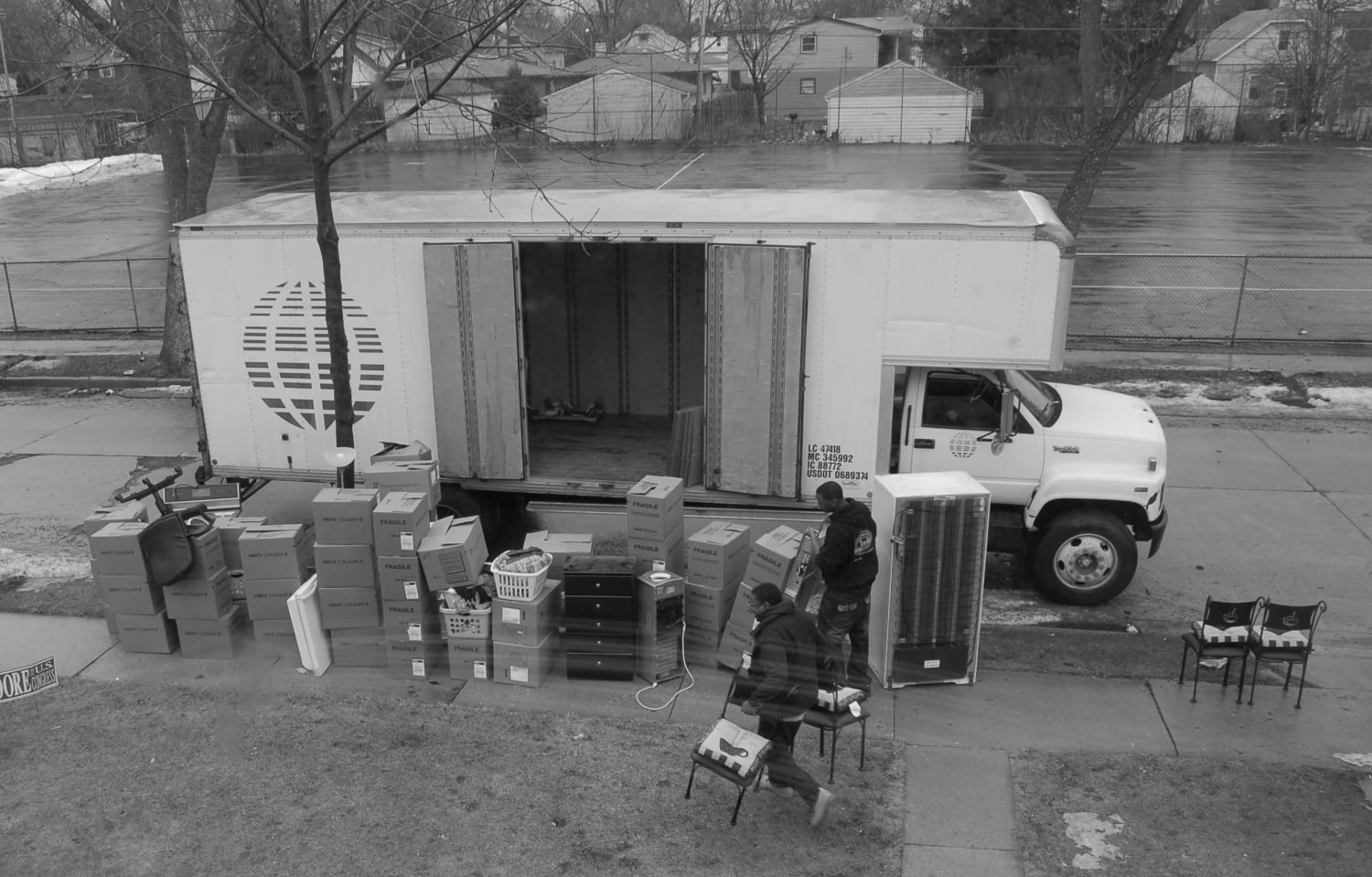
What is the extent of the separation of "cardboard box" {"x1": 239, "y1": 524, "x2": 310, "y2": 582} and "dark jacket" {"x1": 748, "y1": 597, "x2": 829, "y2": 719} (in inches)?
149

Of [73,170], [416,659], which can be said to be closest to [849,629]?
[416,659]

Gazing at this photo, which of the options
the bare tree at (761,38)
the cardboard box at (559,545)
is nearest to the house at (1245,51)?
the bare tree at (761,38)

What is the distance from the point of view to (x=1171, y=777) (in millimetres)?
6285

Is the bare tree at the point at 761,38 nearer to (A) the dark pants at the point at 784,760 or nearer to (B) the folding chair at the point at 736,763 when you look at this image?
(A) the dark pants at the point at 784,760

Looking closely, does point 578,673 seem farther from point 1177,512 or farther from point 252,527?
point 1177,512

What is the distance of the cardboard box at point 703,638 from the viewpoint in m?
7.63

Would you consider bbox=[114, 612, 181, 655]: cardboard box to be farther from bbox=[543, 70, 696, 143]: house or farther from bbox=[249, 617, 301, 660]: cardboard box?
bbox=[543, 70, 696, 143]: house

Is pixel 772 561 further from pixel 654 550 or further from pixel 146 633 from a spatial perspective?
pixel 146 633

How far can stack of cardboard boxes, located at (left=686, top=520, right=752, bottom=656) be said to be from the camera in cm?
752

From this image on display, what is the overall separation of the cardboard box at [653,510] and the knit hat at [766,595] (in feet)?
6.26

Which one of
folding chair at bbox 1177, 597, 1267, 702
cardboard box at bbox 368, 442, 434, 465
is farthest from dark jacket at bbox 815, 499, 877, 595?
cardboard box at bbox 368, 442, 434, 465

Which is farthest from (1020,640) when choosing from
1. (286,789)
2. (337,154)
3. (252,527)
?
(337,154)

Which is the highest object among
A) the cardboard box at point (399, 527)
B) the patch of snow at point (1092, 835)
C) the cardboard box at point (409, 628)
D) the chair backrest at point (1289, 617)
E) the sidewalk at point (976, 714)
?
the cardboard box at point (399, 527)

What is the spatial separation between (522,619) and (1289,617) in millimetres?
5017
